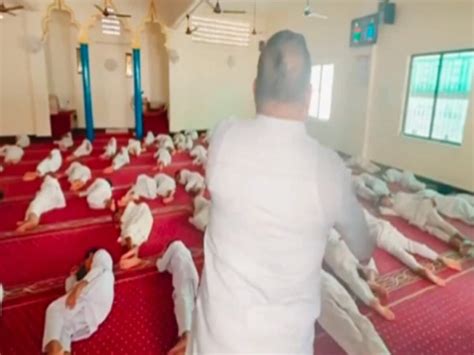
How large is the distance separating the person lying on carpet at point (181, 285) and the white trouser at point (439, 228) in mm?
2445

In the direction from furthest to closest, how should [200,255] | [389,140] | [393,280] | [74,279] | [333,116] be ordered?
[333,116]
[389,140]
[200,255]
[393,280]
[74,279]

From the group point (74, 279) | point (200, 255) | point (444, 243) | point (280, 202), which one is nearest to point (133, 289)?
point (74, 279)

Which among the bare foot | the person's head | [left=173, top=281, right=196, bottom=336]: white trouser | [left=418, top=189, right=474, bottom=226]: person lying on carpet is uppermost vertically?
the person's head

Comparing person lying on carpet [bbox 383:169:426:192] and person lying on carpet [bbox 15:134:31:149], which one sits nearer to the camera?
person lying on carpet [bbox 383:169:426:192]

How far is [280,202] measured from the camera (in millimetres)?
791

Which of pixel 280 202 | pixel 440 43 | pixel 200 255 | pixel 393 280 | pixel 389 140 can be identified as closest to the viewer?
pixel 280 202

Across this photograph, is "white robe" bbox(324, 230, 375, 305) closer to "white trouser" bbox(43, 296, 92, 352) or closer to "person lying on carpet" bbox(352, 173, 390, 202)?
"white trouser" bbox(43, 296, 92, 352)

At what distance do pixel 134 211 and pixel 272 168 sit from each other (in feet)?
9.19

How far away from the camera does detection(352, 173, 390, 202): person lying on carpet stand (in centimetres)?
428

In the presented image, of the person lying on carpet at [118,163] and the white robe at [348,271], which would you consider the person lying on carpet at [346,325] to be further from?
the person lying on carpet at [118,163]

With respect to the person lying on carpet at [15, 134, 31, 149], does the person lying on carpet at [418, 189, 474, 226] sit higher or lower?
lower

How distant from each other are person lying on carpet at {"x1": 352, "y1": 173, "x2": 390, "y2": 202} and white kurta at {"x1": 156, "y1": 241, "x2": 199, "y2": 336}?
2441mm

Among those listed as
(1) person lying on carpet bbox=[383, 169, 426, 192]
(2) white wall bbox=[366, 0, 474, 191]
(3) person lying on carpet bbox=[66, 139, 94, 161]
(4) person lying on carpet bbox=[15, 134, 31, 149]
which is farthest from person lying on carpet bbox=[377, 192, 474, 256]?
(4) person lying on carpet bbox=[15, 134, 31, 149]

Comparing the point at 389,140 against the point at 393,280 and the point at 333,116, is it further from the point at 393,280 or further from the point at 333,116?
the point at 393,280
